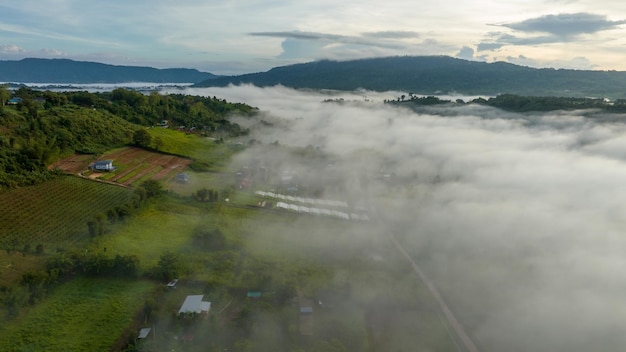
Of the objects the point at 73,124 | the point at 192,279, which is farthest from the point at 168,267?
the point at 73,124

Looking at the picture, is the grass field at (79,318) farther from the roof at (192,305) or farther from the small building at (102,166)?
the small building at (102,166)

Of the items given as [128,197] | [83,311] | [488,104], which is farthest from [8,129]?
[488,104]

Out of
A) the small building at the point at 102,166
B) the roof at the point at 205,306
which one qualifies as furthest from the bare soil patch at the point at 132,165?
the roof at the point at 205,306

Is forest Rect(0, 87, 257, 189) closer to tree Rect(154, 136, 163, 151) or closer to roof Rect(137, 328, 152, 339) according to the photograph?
tree Rect(154, 136, 163, 151)

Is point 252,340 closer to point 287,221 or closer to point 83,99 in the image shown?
point 287,221

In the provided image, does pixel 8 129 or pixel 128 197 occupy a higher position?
pixel 8 129

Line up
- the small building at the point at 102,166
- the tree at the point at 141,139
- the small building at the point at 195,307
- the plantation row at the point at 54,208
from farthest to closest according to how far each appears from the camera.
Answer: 1. the tree at the point at 141,139
2. the small building at the point at 102,166
3. the plantation row at the point at 54,208
4. the small building at the point at 195,307
